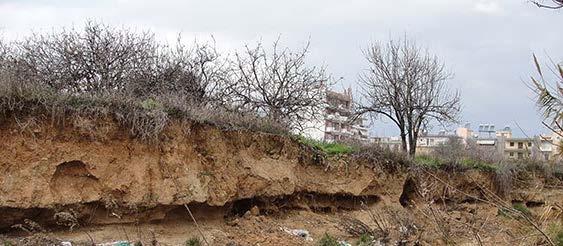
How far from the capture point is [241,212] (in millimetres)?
14180

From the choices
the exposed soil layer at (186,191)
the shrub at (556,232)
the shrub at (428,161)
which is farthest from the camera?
the shrub at (428,161)

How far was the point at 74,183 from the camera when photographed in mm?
11133

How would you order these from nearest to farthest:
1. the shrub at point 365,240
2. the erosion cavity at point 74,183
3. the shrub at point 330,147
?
the erosion cavity at point 74,183 < the shrub at point 365,240 < the shrub at point 330,147

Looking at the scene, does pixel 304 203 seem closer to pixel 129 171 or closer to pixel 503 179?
pixel 129 171

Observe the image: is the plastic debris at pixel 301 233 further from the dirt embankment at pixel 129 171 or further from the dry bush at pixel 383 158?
the dry bush at pixel 383 158

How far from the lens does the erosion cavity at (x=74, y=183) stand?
35.8ft

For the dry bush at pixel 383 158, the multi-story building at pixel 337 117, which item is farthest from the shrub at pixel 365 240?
the multi-story building at pixel 337 117

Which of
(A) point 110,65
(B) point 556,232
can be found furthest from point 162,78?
(B) point 556,232

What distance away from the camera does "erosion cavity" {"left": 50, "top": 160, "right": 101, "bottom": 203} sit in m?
10.9

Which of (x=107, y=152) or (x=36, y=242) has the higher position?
(x=107, y=152)

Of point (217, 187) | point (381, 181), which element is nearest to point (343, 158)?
point (381, 181)

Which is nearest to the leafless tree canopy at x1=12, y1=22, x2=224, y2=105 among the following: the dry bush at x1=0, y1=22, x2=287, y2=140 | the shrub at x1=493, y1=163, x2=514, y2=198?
the dry bush at x1=0, y1=22, x2=287, y2=140

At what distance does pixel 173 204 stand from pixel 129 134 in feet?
5.40

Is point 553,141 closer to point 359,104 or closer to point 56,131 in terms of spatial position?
point 56,131
